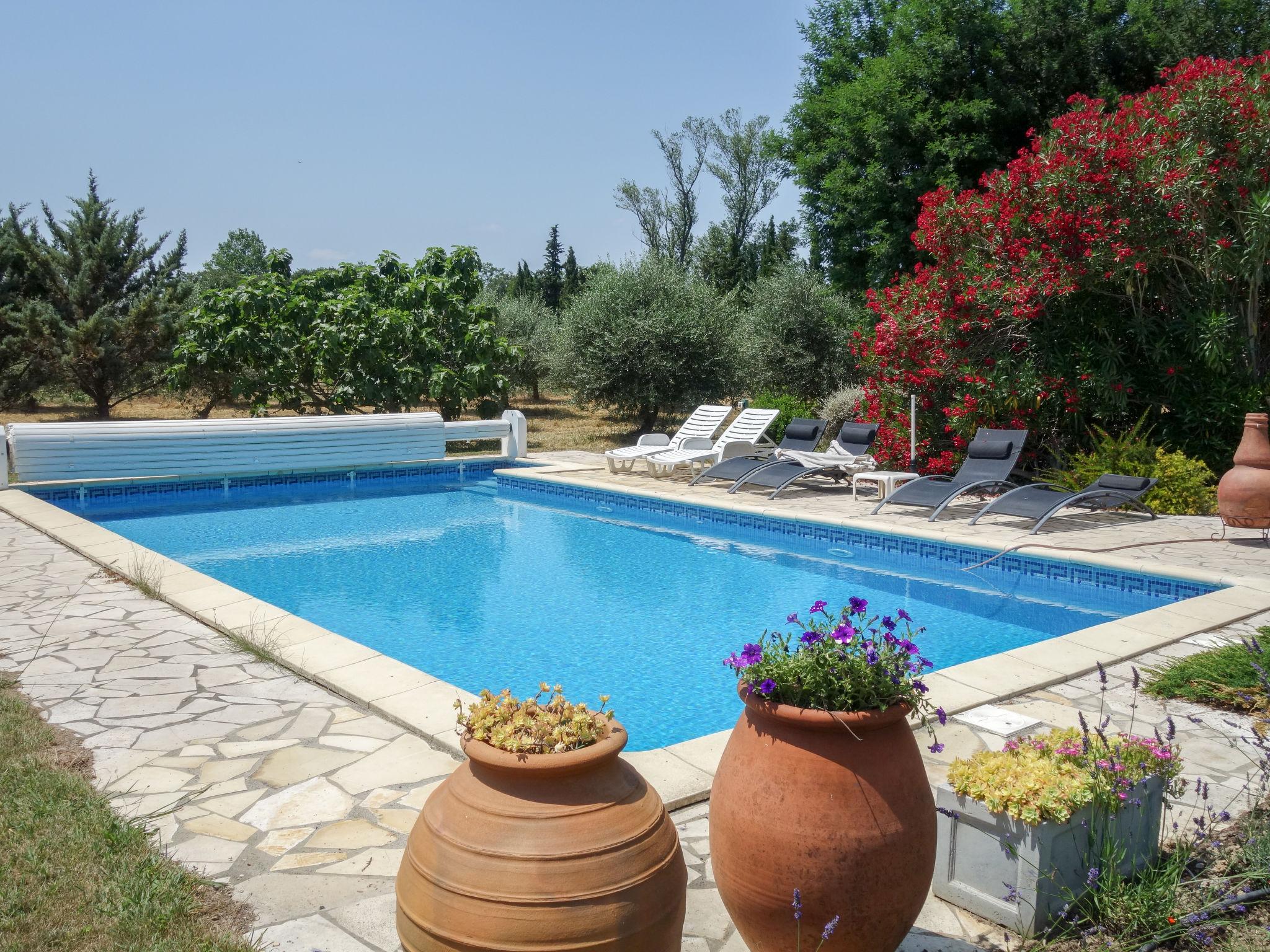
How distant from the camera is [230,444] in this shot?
1325cm

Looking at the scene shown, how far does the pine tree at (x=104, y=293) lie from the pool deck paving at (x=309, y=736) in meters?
15.2

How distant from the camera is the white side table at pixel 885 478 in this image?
10.2 metres

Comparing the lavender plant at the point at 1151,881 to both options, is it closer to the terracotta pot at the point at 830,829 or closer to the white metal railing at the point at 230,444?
the terracotta pot at the point at 830,829

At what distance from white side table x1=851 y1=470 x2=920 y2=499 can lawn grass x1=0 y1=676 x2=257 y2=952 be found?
26.5 ft

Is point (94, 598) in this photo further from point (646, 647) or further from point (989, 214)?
point (989, 214)

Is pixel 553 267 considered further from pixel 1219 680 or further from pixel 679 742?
pixel 1219 680

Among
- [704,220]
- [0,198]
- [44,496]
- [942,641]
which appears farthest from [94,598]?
[704,220]

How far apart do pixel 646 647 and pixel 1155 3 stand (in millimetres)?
15917

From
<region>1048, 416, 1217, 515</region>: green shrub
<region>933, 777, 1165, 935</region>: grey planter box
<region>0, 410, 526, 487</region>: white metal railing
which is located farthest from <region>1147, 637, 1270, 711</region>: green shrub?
<region>0, 410, 526, 487</region>: white metal railing

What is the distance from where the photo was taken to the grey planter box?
2412mm

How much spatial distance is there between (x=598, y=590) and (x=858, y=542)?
8.97ft

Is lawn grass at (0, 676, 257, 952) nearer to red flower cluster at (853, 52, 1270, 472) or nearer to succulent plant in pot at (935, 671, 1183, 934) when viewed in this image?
succulent plant in pot at (935, 671, 1183, 934)

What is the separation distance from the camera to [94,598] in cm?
625

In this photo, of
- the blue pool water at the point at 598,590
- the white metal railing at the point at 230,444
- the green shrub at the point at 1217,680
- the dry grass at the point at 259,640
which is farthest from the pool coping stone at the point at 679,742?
the white metal railing at the point at 230,444
